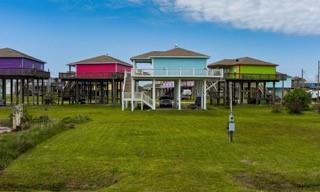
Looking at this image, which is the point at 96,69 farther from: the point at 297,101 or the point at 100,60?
the point at 297,101

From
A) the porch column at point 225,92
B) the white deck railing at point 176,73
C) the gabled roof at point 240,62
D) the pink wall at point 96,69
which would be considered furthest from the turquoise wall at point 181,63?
the gabled roof at point 240,62

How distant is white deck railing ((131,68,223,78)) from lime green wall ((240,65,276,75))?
2075 centimetres

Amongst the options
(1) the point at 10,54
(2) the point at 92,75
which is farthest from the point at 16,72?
(2) the point at 92,75

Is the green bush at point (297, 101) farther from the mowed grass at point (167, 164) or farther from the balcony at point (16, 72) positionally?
the balcony at point (16, 72)

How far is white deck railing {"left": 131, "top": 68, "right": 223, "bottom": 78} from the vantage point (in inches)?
2098

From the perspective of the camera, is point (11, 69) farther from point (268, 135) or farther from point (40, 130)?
point (268, 135)

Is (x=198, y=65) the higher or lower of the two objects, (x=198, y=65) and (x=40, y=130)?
the higher

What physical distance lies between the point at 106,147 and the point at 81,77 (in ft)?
167

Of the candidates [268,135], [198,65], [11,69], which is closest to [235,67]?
[198,65]

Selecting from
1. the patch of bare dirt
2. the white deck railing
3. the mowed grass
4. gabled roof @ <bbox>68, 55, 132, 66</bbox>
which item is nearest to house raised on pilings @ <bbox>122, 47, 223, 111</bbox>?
the white deck railing

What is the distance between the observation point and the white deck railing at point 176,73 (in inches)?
2098

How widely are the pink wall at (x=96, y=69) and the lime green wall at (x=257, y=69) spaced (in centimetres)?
1860

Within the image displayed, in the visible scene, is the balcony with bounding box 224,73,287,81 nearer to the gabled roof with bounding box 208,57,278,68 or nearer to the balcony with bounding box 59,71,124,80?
the gabled roof with bounding box 208,57,278,68

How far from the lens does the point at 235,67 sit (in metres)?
75.1
